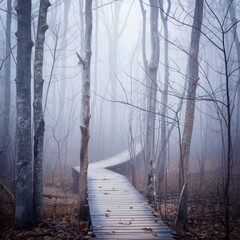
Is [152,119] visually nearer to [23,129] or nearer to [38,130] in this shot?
[38,130]

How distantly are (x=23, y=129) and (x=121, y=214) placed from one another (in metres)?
2.95

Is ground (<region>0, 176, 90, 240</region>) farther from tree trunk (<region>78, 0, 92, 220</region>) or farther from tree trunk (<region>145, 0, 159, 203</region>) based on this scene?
tree trunk (<region>145, 0, 159, 203</region>)

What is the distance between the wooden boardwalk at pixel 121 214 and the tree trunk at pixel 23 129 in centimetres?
155

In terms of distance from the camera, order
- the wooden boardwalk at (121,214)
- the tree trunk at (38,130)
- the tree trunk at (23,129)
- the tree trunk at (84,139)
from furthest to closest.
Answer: the tree trunk at (84,139) → the tree trunk at (38,130) → the tree trunk at (23,129) → the wooden boardwalk at (121,214)

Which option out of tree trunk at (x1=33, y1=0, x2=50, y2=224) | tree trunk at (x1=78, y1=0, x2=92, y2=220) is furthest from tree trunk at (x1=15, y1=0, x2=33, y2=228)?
tree trunk at (x1=78, y1=0, x2=92, y2=220)

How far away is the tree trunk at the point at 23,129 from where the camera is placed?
20.2 feet

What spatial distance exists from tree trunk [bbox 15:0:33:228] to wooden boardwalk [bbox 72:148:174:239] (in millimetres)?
1548

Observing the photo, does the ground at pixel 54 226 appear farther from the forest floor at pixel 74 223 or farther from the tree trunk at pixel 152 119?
the tree trunk at pixel 152 119

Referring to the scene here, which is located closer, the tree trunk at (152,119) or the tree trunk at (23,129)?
the tree trunk at (23,129)

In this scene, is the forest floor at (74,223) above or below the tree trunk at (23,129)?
below

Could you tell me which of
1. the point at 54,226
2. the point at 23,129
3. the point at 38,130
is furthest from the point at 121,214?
the point at 23,129

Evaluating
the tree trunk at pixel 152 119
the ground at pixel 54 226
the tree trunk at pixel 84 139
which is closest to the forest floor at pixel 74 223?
the ground at pixel 54 226

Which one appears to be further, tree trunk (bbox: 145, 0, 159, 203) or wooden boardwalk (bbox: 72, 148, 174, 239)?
tree trunk (bbox: 145, 0, 159, 203)

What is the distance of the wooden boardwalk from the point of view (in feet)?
16.4
